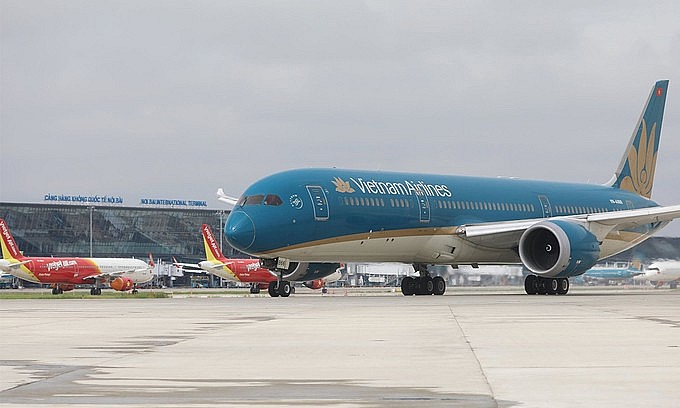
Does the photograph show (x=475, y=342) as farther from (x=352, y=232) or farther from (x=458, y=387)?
(x=352, y=232)

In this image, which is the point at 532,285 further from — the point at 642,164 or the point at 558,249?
the point at 642,164

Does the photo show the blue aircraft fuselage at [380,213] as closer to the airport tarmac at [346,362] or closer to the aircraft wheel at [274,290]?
the aircraft wheel at [274,290]

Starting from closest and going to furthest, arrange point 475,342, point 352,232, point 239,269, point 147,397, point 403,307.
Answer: point 147,397
point 475,342
point 403,307
point 352,232
point 239,269

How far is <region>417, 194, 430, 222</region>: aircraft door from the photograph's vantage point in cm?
4203

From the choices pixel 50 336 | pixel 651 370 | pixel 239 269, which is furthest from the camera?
pixel 239 269

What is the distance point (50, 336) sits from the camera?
59.7 ft

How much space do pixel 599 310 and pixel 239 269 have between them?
51.4 metres

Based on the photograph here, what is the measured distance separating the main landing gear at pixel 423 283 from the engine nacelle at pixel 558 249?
465 cm

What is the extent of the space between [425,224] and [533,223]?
13.2ft

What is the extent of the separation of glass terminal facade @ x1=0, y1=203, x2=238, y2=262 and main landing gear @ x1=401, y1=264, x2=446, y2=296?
8234 centimetres

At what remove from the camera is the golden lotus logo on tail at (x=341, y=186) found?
39781mm

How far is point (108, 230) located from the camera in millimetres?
133000

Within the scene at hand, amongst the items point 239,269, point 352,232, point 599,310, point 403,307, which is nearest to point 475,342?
point 599,310

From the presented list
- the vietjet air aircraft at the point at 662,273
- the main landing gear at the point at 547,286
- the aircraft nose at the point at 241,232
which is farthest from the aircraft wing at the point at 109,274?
the aircraft nose at the point at 241,232
